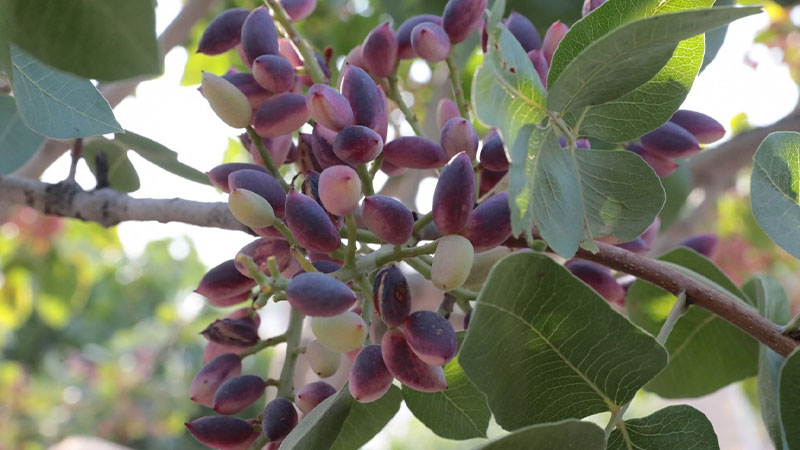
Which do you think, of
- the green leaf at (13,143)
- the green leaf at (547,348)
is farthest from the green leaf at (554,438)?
the green leaf at (13,143)

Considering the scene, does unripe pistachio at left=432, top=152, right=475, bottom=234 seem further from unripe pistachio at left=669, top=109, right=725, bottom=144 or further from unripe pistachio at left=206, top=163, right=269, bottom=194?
unripe pistachio at left=669, top=109, right=725, bottom=144

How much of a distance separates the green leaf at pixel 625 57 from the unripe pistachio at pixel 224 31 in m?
0.32

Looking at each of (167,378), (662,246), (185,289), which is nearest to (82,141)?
(662,246)

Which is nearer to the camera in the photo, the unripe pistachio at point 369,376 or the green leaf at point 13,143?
the unripe pistachio at point 369,376

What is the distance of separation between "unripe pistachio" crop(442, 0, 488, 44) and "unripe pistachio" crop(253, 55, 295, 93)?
158 millimetres

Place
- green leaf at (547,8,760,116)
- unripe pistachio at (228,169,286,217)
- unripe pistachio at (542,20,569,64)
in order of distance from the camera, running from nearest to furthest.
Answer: green leaf at (547,8,760,116), unripe pistachio at (228,169,286,217), unripe pistachio at (542,20,569,64)

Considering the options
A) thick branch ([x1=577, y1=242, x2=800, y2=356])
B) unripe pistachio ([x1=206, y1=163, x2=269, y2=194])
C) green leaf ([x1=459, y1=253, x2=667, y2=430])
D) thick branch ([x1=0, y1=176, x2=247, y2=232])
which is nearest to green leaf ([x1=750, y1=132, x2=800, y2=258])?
thick branch ([x1=577, y1=242, x2=800, y2=356])

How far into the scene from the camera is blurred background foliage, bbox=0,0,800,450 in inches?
68.9

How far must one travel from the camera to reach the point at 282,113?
24.1 inches

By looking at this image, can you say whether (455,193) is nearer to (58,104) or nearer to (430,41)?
(430,41)

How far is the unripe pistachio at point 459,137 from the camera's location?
1.89 feet

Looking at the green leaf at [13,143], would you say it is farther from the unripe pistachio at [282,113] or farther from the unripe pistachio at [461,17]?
the unripe pistachio at [461,17]

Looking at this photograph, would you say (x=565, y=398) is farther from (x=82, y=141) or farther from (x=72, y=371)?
(x=72, y=371)

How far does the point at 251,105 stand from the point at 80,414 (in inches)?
155
